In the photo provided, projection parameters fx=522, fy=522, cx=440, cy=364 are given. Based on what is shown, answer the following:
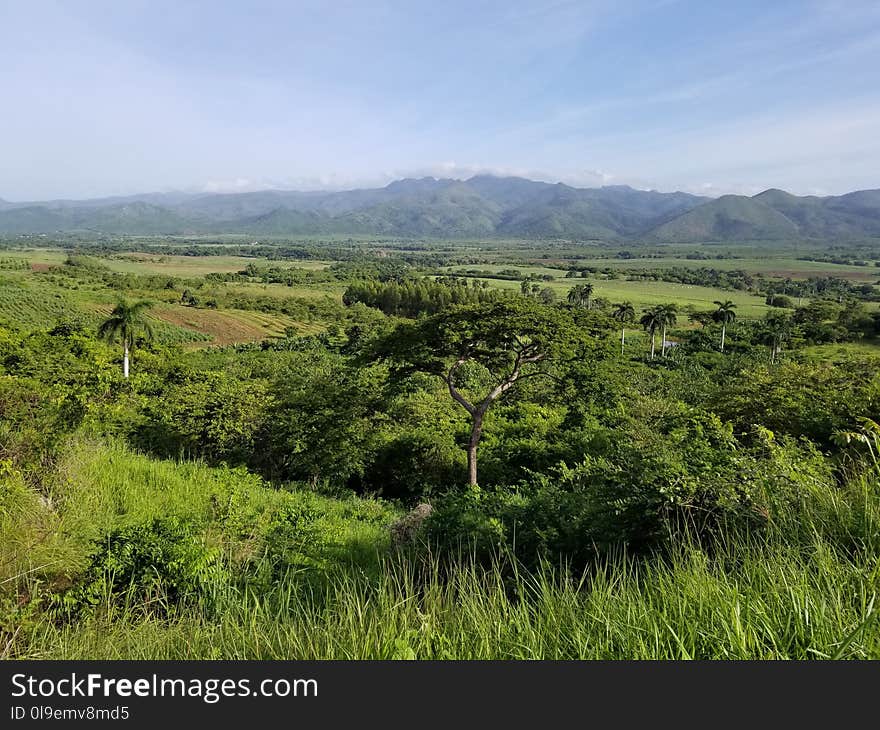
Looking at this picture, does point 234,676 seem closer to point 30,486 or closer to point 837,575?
point 837,575

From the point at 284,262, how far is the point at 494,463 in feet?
582

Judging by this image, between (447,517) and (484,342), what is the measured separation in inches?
311

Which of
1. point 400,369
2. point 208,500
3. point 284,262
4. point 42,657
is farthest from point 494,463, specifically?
point 284,262

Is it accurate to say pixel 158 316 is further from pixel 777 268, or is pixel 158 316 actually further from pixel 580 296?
pixel 777 268

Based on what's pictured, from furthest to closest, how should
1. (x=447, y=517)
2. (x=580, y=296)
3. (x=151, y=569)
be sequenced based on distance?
(x=580, y=296), (x=447, y=517), (x=151, y=569)

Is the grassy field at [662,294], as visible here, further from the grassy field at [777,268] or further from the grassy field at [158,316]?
the grassy field at [158,316]

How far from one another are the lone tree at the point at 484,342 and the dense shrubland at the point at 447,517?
8cm

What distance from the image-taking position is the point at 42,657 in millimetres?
2490

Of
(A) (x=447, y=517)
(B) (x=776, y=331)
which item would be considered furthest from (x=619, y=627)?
(B) (x=776, y=331)

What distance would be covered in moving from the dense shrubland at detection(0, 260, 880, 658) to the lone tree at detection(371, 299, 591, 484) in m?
0.08

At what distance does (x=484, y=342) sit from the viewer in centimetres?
1338

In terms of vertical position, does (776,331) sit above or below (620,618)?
below

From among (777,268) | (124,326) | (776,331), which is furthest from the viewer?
(777,268)

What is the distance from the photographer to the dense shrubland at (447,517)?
80.3 inches
